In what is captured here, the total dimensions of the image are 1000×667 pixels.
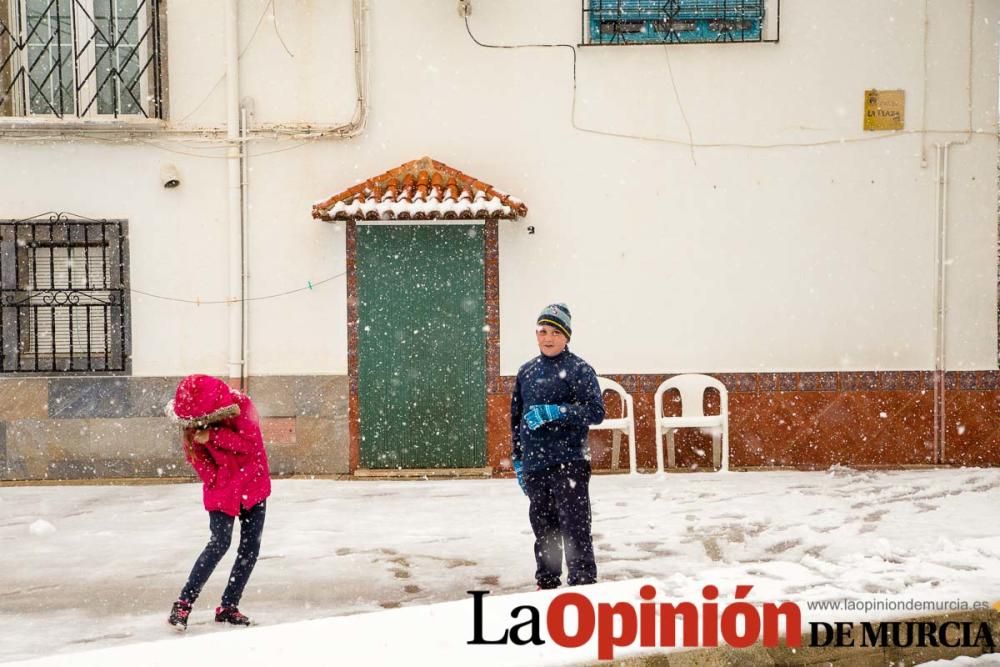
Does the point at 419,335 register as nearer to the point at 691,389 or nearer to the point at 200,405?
the point at 691,389

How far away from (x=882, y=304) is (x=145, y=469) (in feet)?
24.0

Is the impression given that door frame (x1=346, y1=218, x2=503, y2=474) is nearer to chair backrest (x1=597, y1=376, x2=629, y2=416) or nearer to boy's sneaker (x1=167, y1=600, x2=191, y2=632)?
chair backrest (x1=597, y1=376, x2=629, y2=416)

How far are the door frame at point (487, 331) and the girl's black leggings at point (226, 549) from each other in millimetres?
4512

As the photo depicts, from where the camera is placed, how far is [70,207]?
30.7 feet

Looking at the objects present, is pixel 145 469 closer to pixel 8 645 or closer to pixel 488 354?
pixel 488 354

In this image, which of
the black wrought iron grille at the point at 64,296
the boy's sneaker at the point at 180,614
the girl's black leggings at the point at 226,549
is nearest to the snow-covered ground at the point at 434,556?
the boy's sneaker at the point at 180,614

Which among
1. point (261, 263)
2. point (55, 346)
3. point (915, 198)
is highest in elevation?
point (915, 198)

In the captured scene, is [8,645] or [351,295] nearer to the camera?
[8,645]

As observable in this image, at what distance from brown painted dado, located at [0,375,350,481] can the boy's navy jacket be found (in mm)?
4644

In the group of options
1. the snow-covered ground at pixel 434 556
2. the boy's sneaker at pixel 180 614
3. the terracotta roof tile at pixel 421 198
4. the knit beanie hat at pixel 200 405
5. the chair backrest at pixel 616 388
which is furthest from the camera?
the chair backrest at pixel 616 388

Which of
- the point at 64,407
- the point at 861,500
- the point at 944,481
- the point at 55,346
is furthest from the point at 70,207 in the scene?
the point at 944,481

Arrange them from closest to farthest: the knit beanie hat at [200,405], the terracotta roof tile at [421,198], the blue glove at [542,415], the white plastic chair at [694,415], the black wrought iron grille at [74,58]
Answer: the knit beanie hat at [200,405], the blue glove at [542,415], the terracotta roof tile at [421,198], the white plastic chair at [694,415], the black wrought iron grille at [74,58]

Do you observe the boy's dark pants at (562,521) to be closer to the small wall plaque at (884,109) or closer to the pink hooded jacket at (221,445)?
the pink hooded jacket at (221,445)

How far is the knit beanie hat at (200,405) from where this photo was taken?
4.70 m
